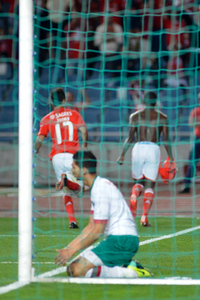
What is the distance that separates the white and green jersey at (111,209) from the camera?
4.93 m

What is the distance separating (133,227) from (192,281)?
635 mm

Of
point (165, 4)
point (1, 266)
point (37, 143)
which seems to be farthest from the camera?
point (165, 4)

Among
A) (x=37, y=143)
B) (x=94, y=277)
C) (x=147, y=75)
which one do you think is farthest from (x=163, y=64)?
(x=94, y=277)

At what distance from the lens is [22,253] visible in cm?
492

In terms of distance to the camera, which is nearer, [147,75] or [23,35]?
[23,35]

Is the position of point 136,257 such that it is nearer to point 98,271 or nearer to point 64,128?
point 98,271

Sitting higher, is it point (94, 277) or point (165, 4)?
point (165, 4)

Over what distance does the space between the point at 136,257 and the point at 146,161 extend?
314cm

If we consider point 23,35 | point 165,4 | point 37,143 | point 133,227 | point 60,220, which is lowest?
point 60,220

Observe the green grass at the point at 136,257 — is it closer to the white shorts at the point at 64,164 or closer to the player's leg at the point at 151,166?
the player's leg at the point at 151,166

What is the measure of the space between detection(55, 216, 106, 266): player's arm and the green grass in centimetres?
23

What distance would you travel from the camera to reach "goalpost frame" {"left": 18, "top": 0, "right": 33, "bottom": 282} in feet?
16.2

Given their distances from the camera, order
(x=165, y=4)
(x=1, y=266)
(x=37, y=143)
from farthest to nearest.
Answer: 1. (x=165, y=4)
2. (x=37, y=143)
3. (x=1, y=266)

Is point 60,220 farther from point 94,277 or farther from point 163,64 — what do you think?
point 163,64
